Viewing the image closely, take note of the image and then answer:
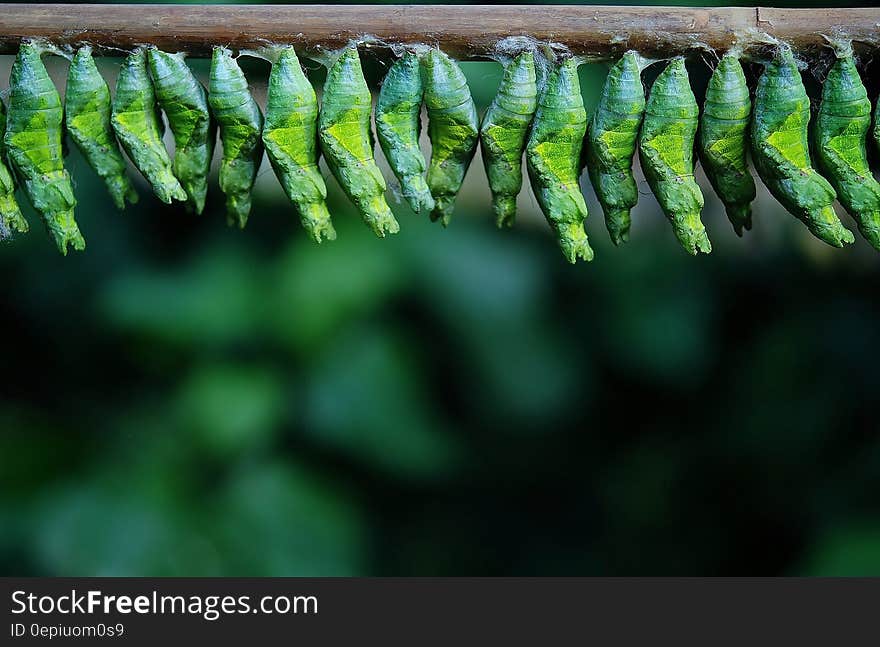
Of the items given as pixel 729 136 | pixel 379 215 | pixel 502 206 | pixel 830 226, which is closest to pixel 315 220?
pixel 379 215

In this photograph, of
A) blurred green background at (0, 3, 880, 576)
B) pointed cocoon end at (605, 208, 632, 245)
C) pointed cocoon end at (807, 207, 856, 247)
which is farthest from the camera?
blurred green background at (0, 3, 880, 576)

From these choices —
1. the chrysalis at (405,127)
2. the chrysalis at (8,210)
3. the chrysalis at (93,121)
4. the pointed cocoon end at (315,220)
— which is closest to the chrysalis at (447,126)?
the chrysalis at (405,127)

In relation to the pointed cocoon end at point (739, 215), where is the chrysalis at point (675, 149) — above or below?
above

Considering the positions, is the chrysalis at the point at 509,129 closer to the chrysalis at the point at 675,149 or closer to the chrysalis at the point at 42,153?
the chrysalis at the point at 675,149

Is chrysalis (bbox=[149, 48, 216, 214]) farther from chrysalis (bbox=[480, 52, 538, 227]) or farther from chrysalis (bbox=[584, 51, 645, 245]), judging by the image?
chrysalis (bbox=[584, 51, 645, 245])

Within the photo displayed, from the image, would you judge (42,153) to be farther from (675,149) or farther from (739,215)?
(739,215)

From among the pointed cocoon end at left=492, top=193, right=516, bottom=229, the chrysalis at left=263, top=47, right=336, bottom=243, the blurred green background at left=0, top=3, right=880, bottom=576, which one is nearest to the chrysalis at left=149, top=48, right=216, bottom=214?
the chrysalis at left=263, top=47, right=336, bottom=243

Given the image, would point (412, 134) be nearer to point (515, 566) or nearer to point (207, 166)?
point (207, 166)
